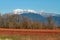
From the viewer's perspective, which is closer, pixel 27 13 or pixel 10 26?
pixel 10 26

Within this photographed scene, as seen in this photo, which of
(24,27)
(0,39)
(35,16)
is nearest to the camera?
(0,39)

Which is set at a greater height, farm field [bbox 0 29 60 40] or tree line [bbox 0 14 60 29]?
tree line [bbox 0 14 60 29]

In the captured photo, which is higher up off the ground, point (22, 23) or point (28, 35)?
point (22, 23)

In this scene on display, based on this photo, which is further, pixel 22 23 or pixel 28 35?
pixel 22 23

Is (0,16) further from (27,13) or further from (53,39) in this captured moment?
(53,39)

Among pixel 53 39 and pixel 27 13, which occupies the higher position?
pixel 27 13

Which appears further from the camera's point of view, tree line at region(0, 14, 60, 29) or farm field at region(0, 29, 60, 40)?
tree line at region(0, 14, 60, 29)

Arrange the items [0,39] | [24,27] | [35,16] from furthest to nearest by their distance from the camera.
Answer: [35,16] → [24,27] → [0,39]

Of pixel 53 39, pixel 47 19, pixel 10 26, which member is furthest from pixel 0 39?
pixel 47 19
